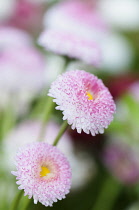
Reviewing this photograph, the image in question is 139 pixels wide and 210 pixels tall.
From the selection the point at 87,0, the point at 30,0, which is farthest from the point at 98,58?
the point at 87,0

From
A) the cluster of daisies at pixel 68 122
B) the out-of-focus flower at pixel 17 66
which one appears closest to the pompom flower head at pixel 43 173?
the cluster of daisies at pixel 68 122

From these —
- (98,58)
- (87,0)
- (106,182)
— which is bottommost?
(106,182)

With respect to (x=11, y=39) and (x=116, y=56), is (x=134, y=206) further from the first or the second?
(x=116, y=56)

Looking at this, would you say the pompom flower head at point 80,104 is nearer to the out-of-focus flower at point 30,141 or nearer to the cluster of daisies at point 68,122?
the cluster of daisies at point 68,122

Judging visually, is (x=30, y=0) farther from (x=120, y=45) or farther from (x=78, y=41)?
(x=78, y=41)

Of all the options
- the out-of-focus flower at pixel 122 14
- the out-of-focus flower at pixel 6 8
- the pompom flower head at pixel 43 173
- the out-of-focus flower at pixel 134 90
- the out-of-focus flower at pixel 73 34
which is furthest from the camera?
the out-of-focus flower at pixel 122 14
